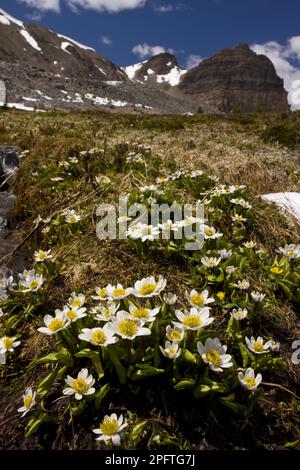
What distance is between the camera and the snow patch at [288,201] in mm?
3795

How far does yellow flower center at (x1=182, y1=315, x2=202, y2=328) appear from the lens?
1.87 m

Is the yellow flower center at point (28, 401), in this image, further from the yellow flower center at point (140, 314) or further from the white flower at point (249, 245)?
the white flower at point (249, 245)

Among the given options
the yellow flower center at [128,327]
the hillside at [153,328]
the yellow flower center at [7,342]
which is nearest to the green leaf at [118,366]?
the hillside at [153,328]

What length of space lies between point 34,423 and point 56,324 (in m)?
0.48

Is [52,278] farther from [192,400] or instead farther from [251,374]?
[251,374]

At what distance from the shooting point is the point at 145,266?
2779mm

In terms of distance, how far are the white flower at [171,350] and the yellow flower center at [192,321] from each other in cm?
12

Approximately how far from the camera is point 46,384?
6.06ft

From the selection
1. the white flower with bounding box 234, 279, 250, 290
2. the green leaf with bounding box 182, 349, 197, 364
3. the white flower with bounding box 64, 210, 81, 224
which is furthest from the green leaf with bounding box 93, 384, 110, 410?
the white flower with bounding box 64, 210, 81, 224

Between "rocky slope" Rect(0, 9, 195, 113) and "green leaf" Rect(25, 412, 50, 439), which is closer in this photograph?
"green leaf" Rect(25, 412, 50, 439)

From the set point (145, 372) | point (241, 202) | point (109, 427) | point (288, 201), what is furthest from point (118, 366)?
point (288, 201)

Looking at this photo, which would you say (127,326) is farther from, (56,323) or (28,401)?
(28,401)

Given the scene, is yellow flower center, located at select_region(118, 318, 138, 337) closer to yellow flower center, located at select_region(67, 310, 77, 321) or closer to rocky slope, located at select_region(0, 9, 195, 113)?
yellow flower center, located at select_region(67, 310, 77, 321)

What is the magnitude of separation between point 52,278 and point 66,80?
210ft
